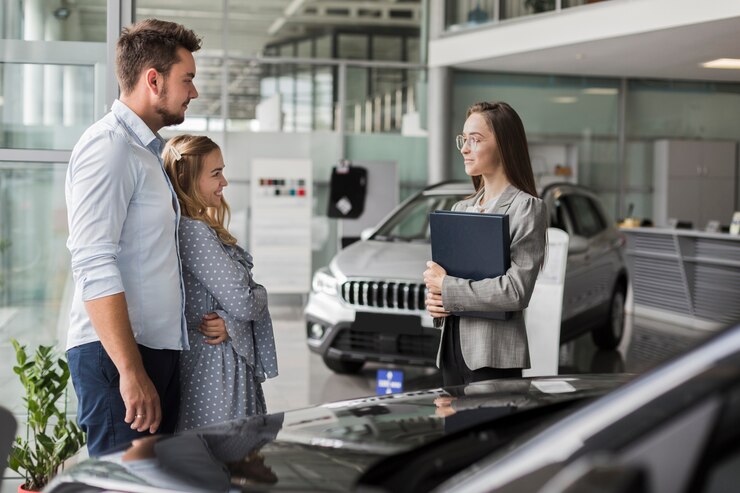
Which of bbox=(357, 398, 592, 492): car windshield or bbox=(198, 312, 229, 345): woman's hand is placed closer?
bbox=(357, 398, 592, 492): car windshield

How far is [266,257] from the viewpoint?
12750mm

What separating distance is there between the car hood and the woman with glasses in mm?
927

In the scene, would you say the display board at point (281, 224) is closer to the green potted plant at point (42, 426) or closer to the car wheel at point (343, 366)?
the car wheel at point (343, 366)

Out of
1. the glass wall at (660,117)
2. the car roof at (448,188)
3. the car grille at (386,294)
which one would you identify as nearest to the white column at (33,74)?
the car grille at (386,294)

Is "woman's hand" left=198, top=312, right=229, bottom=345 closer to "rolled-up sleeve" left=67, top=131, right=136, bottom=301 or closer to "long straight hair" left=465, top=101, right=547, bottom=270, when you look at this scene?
"rolled-up sleeve" left=67, top=131, right=136, bottom=301

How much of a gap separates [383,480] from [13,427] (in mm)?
604

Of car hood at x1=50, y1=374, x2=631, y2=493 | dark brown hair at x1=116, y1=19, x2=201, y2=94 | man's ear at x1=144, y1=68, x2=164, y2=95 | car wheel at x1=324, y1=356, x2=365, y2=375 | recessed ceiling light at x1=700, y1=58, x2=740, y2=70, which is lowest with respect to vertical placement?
car wheel at x1=324, y1=356, x2=365, y2=375

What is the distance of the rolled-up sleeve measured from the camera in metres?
2.31

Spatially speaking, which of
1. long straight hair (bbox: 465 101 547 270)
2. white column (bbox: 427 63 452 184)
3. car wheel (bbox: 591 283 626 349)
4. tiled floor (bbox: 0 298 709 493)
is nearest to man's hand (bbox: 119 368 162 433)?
long straight hair (bbox: 465 101 547 270)

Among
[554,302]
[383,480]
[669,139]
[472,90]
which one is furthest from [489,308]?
[669,139]

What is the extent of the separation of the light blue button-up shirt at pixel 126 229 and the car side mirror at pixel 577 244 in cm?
582

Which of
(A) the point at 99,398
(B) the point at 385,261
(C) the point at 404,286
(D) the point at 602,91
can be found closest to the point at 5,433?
(A) the point at 99,398

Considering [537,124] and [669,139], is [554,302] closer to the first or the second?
[537,124]

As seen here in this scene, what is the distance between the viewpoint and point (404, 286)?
6.66m
